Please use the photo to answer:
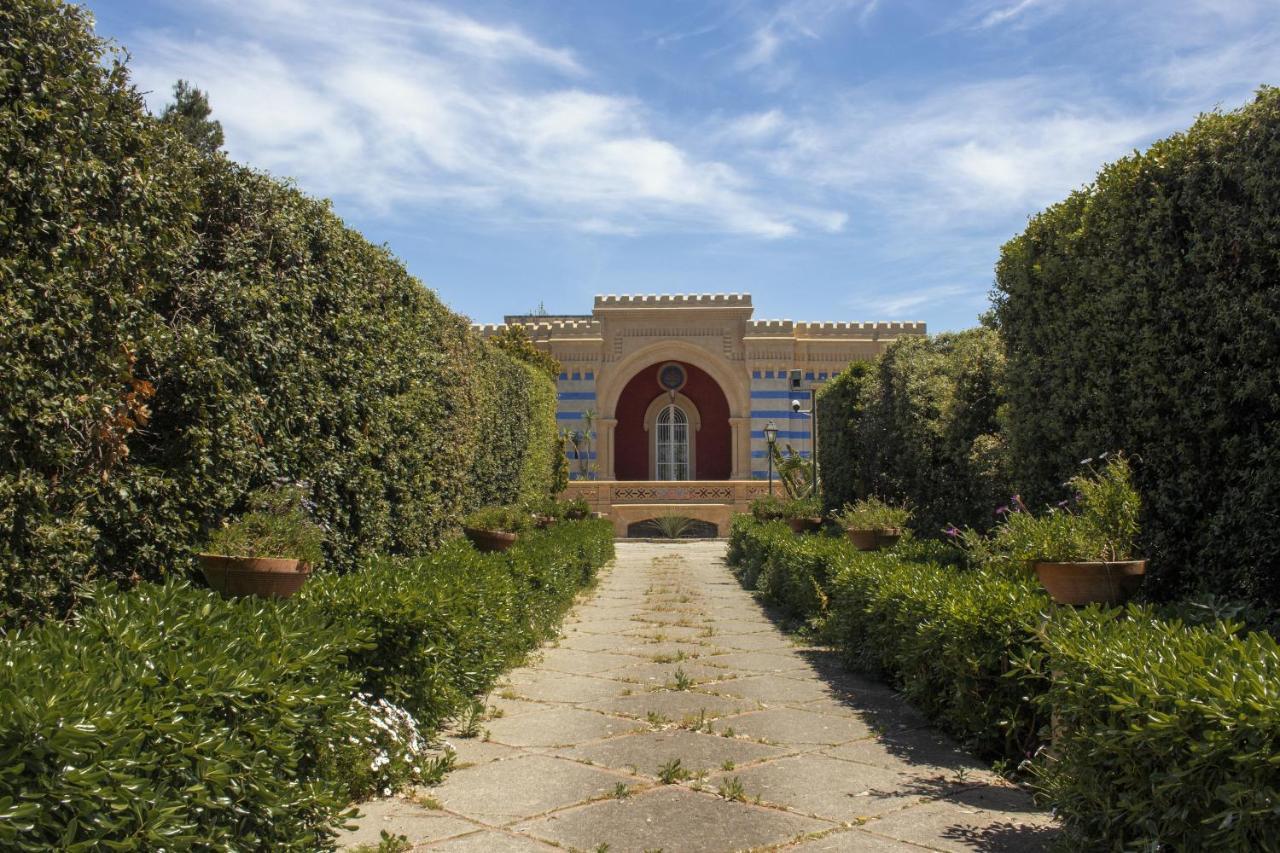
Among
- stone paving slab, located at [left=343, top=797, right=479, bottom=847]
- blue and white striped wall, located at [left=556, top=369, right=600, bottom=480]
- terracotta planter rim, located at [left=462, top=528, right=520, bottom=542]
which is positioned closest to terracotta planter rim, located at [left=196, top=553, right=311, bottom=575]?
stone paving slab, located at [left=343, top=797, right=479, bottom=847]

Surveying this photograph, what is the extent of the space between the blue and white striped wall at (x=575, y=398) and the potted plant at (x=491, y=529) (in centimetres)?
2140

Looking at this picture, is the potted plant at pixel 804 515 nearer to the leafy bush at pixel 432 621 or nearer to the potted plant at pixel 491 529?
the potted plant at pixel 491 529

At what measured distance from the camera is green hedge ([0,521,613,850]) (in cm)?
228

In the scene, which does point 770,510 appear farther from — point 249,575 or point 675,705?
point 249,575

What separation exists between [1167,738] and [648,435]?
99.4ft

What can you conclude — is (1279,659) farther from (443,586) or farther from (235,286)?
(235,286)

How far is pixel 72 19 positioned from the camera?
4.12m

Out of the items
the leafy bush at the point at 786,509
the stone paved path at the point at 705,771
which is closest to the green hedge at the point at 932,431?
the leafy bush at the point at 786,509

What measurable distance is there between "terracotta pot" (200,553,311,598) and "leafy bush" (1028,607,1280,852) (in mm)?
3437

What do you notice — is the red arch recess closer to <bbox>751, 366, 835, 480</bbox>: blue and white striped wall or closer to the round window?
the round window

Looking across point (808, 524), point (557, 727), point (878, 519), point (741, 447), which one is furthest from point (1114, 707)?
point (741, 447)

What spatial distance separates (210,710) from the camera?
282cm

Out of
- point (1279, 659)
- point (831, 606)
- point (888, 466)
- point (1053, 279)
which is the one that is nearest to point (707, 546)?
point (888, 466)

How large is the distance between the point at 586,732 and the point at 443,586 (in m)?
1.13
